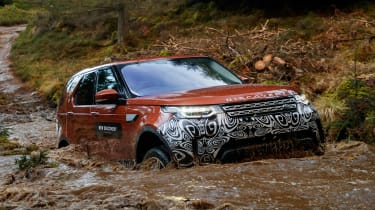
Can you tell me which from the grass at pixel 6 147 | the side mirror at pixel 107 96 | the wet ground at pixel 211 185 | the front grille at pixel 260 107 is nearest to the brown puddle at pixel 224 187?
the wet ground at pixel 211 185

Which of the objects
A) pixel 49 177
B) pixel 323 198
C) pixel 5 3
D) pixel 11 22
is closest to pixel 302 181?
pixel 323 198

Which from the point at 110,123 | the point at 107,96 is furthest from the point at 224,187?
the point at 110,123

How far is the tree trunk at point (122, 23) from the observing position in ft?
74.1

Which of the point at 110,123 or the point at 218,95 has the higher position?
the point at 218,95

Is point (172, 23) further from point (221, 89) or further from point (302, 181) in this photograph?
point (302, 181)

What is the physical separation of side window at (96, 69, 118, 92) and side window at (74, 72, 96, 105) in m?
0.23

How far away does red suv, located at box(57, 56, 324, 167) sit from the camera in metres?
5.89

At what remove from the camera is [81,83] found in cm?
852

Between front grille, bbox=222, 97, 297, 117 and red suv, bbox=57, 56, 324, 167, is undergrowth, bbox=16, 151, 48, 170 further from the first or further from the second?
front grille, bbox=222, 97, 297, 117

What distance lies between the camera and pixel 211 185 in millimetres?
5273

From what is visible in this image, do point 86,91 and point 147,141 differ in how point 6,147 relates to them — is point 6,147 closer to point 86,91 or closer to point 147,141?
point 86,91

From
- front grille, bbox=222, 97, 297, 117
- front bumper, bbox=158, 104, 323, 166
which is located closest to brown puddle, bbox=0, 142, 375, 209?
front bumper, bbox=158, 104, 323, 166

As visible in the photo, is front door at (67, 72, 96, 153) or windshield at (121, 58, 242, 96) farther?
front door at (67, 72, 96, 153)

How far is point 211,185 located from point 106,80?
2.81 metres
